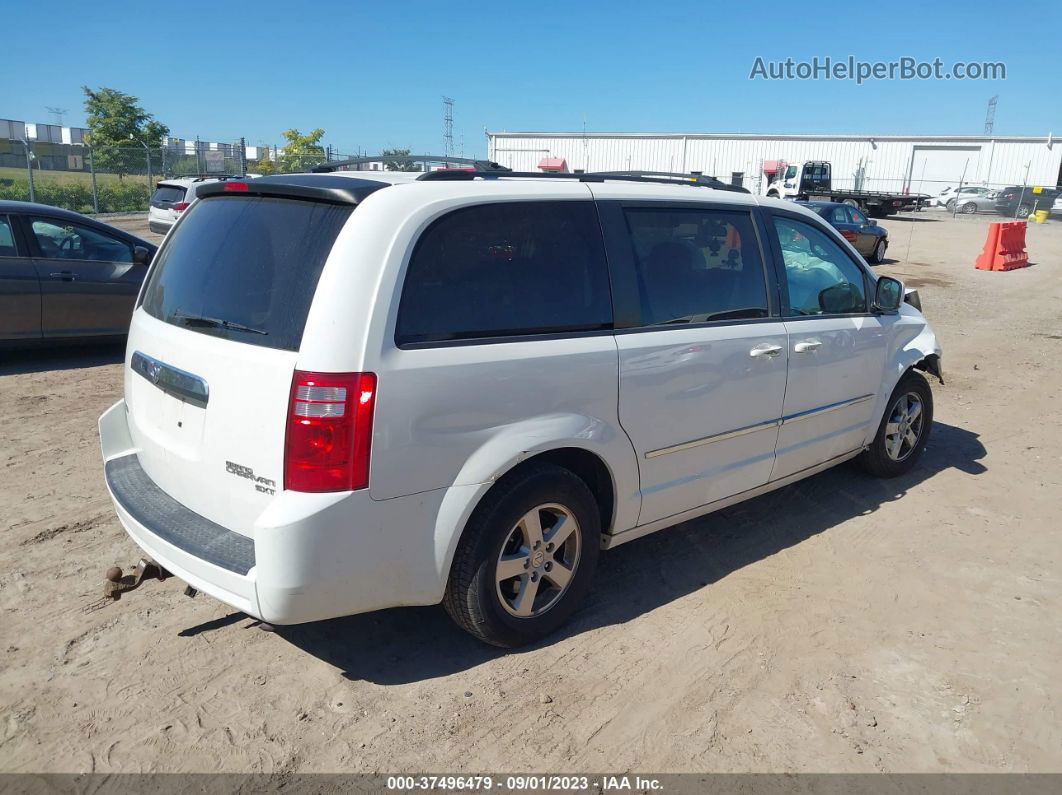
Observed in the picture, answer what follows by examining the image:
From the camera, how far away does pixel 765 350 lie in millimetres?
4043

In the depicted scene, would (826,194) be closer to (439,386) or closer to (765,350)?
(765,350)

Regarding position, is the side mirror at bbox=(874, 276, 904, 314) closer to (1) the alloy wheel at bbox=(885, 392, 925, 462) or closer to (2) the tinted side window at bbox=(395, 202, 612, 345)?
(1) the alloy wheel at bbox=(885, 392, 925, 462)

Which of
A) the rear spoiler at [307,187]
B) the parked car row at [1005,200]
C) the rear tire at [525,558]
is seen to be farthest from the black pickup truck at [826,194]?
the rear spoiler at [307,187]

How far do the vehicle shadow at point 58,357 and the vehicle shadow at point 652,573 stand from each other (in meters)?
5.92

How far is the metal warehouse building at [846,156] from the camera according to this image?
5247 centimetres

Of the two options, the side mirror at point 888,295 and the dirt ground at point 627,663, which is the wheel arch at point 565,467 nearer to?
the dirt ground at point 627,663

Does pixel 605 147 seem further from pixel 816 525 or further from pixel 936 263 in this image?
pixel 816 525

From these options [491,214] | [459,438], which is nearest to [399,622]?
[459,438]

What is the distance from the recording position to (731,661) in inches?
134

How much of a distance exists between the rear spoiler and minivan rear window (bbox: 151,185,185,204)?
1566 centimetres

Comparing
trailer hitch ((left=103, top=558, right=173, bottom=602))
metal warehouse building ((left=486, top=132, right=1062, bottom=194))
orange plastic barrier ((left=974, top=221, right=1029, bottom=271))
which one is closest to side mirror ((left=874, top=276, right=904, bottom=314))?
trailer hitch ((left=103, top=558, right=173, bottom=602))

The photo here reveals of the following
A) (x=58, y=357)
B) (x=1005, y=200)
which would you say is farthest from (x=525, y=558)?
(x=1005, y=200)

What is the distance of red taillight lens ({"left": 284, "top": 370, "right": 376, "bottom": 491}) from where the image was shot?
8.75ft

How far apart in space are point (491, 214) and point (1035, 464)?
506 cm
